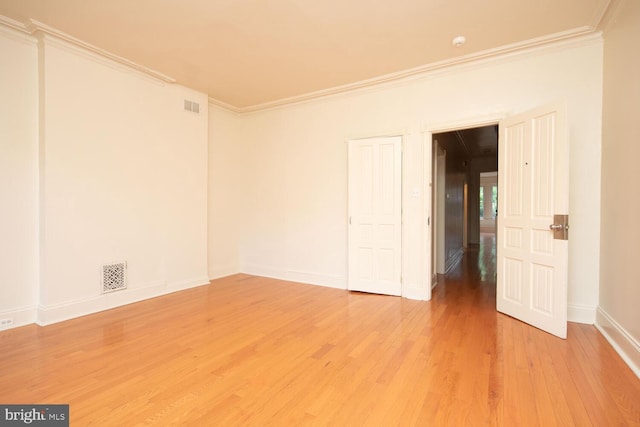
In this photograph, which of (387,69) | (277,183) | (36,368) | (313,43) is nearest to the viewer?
(36,368)

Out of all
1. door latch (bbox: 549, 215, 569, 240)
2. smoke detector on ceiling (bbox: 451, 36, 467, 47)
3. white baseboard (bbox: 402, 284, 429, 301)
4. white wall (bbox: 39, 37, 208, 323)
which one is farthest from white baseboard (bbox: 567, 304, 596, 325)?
white wall (bbox: 39, 37, 208, 323)

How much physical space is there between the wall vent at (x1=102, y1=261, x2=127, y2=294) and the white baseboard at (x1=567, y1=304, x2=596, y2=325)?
5.32m

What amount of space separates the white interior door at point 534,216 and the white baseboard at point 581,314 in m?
0.54

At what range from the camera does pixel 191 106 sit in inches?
191

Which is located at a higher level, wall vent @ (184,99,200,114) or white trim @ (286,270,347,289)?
wall vent @ (184,99,200,114)

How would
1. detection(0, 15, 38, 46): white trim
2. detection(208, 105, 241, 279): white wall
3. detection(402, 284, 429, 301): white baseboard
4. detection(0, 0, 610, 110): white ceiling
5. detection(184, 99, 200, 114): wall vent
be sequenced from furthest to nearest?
1. detection(208, 105, 241, 279): white wall
2. detection(184, 99, 200, 114): wall vent
3. detection(402, 284, 429, 301): white baseboard
4. detection(0, 15, 38, 46): white trim
5. detection(0, 0, 610, 110): white ceiling

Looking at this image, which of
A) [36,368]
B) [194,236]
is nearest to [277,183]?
[194,236]

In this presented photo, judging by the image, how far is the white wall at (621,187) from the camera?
2463mm

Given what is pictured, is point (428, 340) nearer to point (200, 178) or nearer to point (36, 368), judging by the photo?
point (36, 368)

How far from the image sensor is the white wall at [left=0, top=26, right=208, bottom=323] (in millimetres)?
3303

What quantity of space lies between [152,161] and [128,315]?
2068 mm

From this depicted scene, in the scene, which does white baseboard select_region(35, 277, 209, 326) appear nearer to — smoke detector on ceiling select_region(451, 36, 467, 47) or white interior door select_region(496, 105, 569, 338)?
white interior door select_region(496, 105, 569, 338)

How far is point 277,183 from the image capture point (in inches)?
219

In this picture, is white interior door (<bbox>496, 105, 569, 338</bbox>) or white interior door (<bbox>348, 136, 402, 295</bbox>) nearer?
white interior door (<bbox>496, 105, 569, 338</bbox>)
